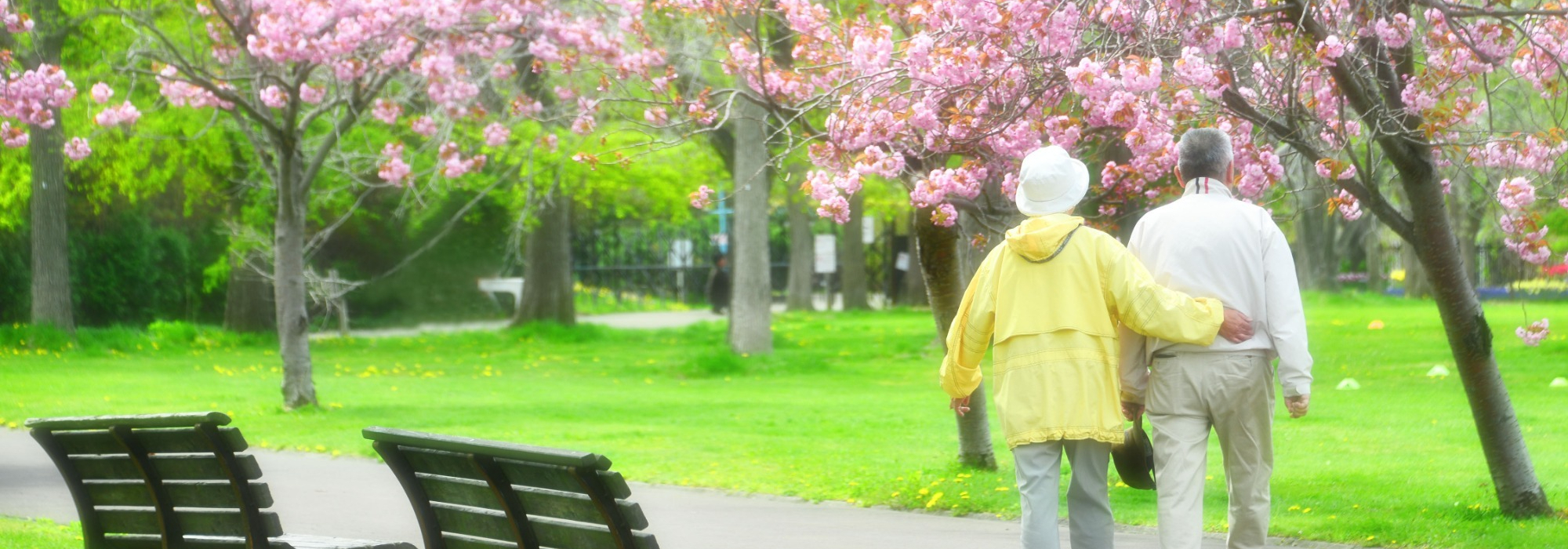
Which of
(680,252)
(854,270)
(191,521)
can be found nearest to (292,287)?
(191,521)

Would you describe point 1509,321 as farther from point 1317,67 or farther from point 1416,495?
point 1317,67

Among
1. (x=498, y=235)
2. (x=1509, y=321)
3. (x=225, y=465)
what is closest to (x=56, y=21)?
(x=498, y=235)

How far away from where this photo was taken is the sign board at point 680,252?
39.5m

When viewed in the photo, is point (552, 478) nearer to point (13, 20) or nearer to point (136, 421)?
point (136, 421)

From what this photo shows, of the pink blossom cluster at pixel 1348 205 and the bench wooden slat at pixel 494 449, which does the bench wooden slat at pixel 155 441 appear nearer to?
the bench wooden slat at pixel 494 449

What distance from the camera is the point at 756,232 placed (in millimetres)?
20672

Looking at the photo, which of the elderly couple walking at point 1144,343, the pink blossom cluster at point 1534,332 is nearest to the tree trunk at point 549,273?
the pink blossom cluster at point 1534,332

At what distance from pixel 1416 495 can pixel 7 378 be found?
15750 mm

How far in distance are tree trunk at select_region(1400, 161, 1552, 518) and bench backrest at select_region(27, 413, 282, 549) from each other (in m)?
5.22

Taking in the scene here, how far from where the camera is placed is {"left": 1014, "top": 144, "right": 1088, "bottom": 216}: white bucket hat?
17.1 ft

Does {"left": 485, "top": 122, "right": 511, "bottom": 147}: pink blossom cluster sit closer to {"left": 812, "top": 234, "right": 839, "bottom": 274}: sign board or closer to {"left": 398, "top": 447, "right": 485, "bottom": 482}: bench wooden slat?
{"left": 398, "top": 447, "right": 485, "bottom": 482}: bench wooden slat

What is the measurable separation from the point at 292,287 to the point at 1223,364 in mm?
10764

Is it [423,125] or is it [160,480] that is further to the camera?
[423,125]

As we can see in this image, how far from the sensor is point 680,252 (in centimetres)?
4003
